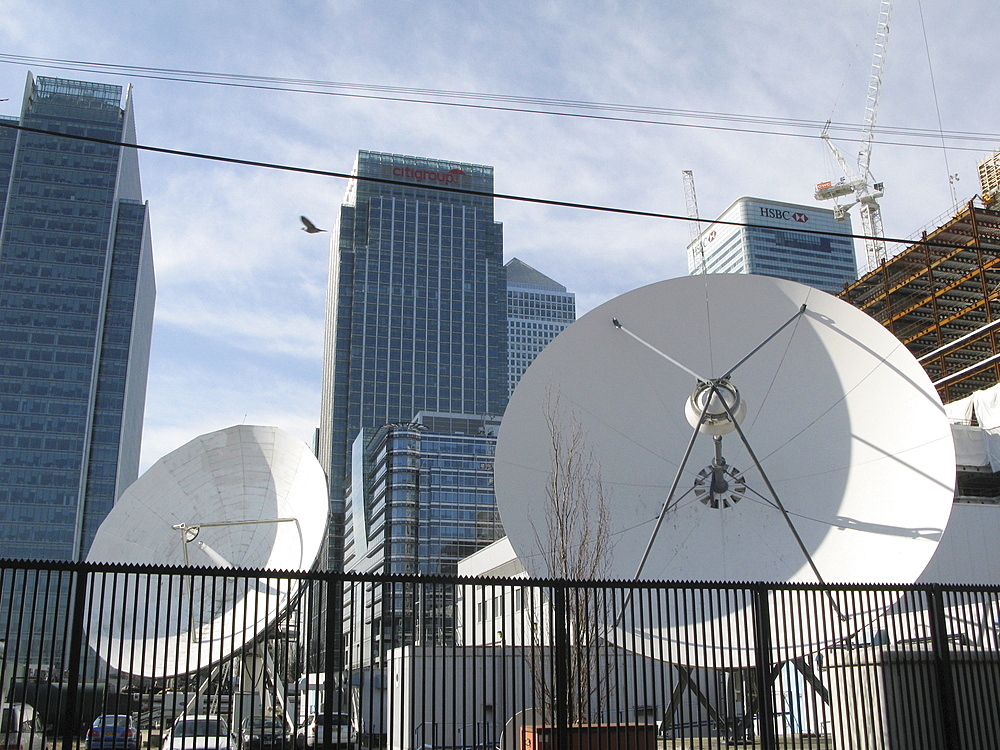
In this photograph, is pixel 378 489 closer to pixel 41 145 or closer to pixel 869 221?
pixel 41 145

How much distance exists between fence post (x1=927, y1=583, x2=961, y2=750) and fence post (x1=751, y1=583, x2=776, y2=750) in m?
2.77

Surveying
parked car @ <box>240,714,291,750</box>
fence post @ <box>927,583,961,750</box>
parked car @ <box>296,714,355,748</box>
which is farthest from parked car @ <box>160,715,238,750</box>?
fence post @ <box>927,583,961,750</box>

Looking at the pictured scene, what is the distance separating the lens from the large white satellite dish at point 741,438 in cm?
2005

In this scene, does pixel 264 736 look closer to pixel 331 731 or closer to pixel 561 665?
pixel 331 731

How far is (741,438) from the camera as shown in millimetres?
20922

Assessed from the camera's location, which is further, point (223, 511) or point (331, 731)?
point (223, 511)

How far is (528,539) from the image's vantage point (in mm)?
20781

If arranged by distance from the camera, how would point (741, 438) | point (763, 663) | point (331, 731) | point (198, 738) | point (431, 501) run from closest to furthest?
1. point (331, 731)
2. point (763, 663)
3. point (741, 438)
4. point (198, 738)
5. point (431, 501)

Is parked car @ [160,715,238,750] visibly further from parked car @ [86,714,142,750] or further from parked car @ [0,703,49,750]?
parked car @ [0,703,49,750]

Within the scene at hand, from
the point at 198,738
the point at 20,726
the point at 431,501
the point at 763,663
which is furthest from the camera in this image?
the point at 431,501

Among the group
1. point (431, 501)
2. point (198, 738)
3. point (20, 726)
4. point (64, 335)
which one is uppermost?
point (64, 335)

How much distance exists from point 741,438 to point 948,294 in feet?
211

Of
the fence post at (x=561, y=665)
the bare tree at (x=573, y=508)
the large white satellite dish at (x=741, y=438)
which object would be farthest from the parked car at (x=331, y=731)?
the large white satellite dish at (x=741, y=438)

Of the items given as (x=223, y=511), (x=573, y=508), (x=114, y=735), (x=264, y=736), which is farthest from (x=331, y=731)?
(x=223, y=511)
